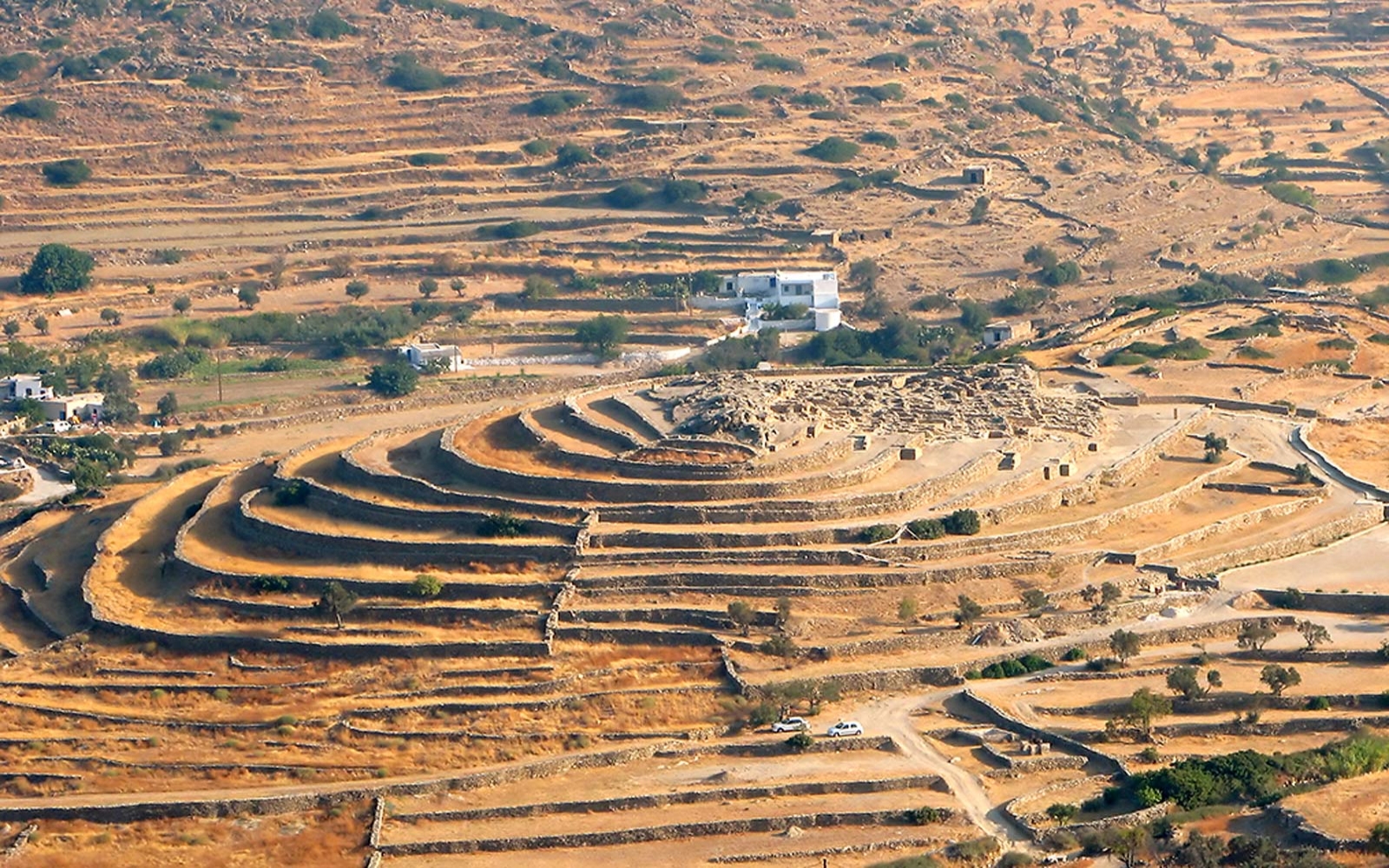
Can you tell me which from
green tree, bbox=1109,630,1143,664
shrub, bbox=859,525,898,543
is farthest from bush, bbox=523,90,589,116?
green tree, bbox=1109,630,1143,664

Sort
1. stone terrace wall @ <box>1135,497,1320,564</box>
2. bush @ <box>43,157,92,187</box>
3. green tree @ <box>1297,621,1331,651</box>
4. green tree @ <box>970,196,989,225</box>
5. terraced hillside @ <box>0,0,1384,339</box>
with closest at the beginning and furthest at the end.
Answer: green tree @ <box>1297,621,1331,651</box>
stone terrace wall @ <box>1135,497,1320,564</box>
terraced hillside @ <box>0,0,1384,339</box>
green tree @ <box>970,196,989,225</box>
bush @ <box>43,157,92,187</box>

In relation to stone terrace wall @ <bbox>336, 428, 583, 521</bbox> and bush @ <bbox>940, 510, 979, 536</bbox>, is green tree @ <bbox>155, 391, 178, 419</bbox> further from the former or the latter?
bush @ <bbox>940, 510, 979, 536</bbox>

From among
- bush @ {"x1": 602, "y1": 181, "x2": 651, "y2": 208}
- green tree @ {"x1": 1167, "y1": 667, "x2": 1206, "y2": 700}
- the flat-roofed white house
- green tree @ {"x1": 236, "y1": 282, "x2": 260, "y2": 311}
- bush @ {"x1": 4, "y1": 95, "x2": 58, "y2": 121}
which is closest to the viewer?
green tree @ {"x1": 1167, "y1": 667, "x2": 1206, "y2": 700}

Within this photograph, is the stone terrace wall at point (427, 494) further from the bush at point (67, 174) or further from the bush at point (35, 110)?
the bush at point (35, 110)

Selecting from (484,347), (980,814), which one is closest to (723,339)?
(484,347)

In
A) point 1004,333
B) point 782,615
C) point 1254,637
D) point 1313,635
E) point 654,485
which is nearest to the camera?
point 1313,635

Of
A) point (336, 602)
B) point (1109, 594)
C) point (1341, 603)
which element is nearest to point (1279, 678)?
point (1109, 594)

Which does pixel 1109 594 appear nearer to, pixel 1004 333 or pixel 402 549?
pixel 402 549
